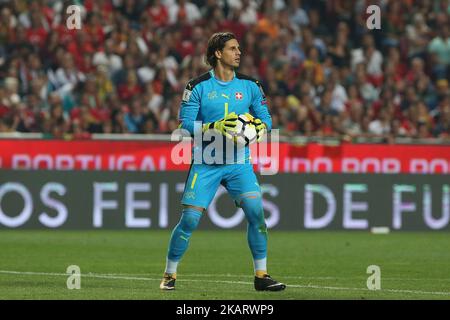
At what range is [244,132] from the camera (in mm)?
11523

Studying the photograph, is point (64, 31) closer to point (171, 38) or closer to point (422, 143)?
point (171, 38)

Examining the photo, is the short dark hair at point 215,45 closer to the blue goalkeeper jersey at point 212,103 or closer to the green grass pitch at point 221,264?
the blue goalkeeper jersey at point 212,103

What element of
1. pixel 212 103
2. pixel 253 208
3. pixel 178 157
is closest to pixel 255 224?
pixel 253 208

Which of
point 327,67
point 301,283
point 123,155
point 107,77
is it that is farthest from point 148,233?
point 301,283

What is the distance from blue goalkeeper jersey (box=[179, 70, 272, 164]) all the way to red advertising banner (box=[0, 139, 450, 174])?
28.1 feet

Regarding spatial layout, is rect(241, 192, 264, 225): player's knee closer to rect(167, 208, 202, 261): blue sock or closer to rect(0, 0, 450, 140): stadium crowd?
rect(167, 208, 202, 261): blue sock

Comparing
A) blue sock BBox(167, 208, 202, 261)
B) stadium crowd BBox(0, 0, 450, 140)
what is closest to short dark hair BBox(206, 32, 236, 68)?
blue sock BBox(167, 208, 202, 261)

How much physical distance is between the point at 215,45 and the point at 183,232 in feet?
5.70

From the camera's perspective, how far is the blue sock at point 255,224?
38.3ft

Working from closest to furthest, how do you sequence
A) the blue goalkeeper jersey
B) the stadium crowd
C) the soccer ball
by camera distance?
the soccer ball, the blue goalkeeper jersey, the stadium crowd

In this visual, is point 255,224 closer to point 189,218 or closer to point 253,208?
point 253,208

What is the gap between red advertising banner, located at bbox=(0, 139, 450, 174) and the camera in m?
20.9

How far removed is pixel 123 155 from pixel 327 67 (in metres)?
5.25

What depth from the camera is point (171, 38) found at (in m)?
24.2
